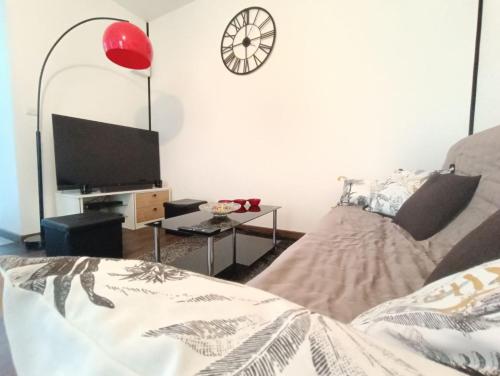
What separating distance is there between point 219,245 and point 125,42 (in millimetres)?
1711

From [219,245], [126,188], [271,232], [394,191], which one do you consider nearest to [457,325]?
[394,191]

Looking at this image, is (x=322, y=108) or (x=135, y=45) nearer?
(x=135, y=45)

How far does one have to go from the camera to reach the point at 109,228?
170cm

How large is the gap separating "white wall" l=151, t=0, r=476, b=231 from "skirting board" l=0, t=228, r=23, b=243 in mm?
1567

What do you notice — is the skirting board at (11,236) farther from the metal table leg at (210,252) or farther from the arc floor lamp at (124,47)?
the metal table leg at (210,252)

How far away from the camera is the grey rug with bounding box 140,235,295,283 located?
1503 millimetres

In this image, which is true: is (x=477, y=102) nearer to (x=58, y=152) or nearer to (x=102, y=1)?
(x=58, y=152)

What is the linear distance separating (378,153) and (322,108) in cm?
66

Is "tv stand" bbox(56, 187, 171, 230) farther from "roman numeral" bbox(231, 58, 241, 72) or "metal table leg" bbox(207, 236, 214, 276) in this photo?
"roman numeral" bbox(231, 58, 241, 72)

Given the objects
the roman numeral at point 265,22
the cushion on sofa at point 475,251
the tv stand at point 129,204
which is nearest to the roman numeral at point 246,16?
the roman numeral at point 265,22

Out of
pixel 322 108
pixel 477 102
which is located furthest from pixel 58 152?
pixel 477 102

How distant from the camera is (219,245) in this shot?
6.29 feet

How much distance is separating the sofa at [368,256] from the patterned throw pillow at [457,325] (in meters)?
0.21

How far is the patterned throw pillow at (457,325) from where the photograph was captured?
20 centimetres
